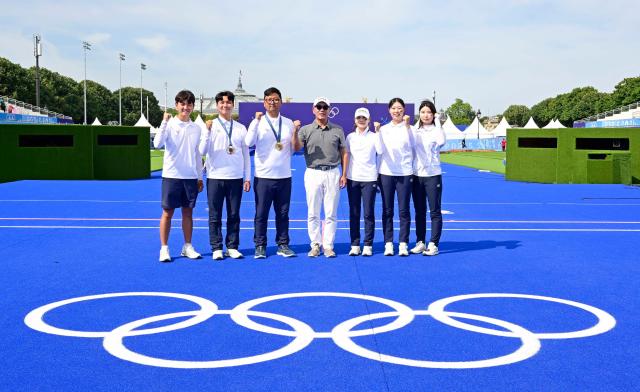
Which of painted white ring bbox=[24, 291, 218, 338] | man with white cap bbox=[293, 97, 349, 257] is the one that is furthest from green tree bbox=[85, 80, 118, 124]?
painted white ring bbox=[24, 291, 218, 338]

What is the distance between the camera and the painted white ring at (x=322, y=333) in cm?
500

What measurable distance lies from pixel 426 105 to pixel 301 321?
3.83m

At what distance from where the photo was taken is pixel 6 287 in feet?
21.5

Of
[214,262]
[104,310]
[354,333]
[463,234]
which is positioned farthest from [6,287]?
[463,234]

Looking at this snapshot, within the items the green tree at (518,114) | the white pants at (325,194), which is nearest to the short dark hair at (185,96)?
the white pants at (325,194)

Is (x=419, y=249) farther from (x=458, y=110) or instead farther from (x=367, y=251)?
(x=458, y=110)

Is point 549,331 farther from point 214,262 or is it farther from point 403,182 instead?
point 214,262

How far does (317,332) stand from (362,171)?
353 centimetres

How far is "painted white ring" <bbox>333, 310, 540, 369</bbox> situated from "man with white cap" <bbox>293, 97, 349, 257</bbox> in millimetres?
2897

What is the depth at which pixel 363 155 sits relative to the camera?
8180 millimetres

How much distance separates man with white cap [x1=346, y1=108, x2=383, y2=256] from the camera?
815 centimetres

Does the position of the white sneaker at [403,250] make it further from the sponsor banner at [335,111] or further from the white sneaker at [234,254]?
the sponsor banner at [335,111]

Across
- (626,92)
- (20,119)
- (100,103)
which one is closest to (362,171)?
(20,119)

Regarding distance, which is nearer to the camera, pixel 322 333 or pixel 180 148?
pixel 322 333
